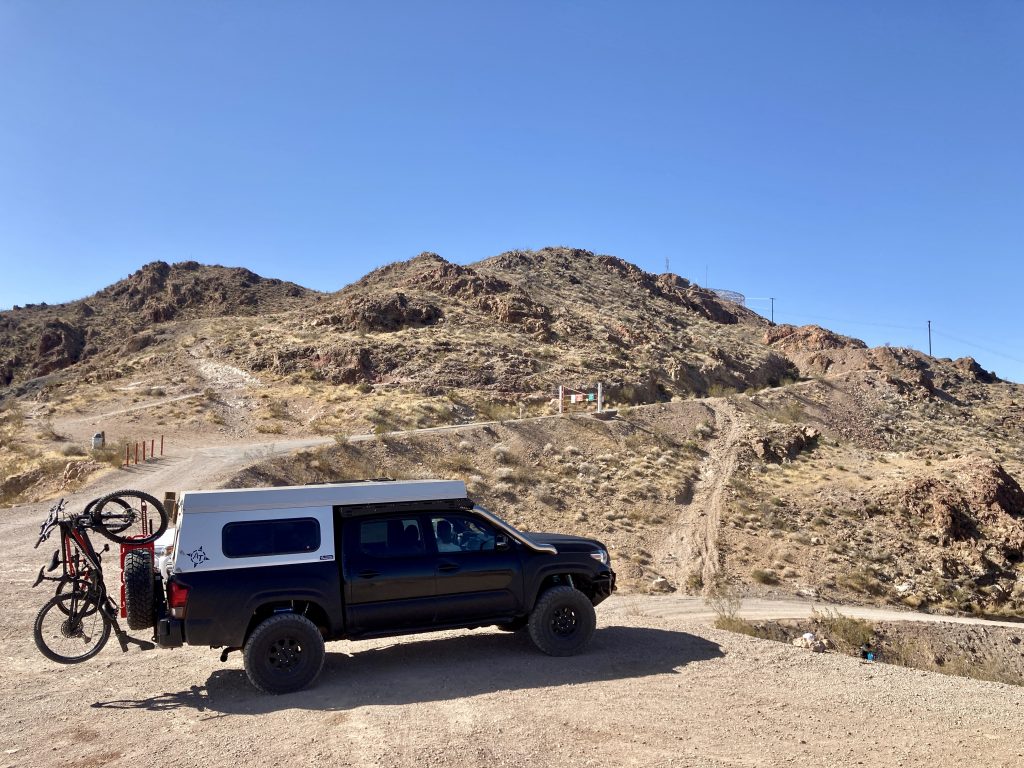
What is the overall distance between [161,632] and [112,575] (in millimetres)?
7203

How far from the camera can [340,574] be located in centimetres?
779

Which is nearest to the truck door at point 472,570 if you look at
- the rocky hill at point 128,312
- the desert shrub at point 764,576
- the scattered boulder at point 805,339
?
the desert shrub at point 764,576

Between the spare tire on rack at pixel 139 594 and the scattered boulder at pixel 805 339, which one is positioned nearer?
the spare tire on rack at pixel 139 594

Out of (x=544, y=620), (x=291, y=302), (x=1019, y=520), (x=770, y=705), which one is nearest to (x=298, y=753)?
(x=544, y=620)

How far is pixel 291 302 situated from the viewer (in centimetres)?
7575

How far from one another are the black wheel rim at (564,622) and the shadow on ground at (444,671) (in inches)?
12.5

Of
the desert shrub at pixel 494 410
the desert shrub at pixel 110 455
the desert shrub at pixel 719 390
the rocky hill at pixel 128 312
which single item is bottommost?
the desert shrub at pixel 110 455

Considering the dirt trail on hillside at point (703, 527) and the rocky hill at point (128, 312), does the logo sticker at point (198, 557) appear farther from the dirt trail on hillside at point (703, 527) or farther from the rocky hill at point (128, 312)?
the rocky hill at point (128, 312)

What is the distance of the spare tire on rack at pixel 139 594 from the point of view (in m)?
7.38

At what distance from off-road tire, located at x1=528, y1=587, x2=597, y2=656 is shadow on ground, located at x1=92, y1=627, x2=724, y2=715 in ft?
0.52

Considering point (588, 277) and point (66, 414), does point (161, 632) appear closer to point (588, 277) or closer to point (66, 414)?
point (66, 414)

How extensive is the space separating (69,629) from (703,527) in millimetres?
18408

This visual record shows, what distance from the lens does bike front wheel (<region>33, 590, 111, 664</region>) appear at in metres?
7.80

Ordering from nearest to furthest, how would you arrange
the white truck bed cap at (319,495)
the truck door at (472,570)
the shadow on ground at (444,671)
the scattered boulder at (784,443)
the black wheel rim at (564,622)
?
1. the shadow on ground at (444,671)
2. the white truck bed cap at (319,495)
3. the truck door at (472,570)
4. the black wheel rim at (564,622)
5. the scattered boulder at (784,443)
